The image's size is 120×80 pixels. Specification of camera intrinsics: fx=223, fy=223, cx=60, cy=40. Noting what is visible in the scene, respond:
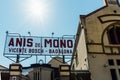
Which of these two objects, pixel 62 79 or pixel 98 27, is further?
pixel 98 27

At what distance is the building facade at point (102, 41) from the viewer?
819 inches

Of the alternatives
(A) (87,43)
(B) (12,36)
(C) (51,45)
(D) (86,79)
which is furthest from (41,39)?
(D) (86,79)

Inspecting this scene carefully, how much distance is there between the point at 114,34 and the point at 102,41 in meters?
1.74

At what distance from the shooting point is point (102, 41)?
2230 cm

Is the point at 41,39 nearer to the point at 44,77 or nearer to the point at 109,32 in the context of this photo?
the point at 44,77

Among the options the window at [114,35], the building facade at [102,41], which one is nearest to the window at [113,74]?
the building facade at [102,41]

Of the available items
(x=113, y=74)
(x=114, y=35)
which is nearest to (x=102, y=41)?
(x=114, y=35)

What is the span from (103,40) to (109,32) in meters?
1.37

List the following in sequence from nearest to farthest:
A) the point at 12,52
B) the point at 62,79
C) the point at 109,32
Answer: the point at 62,79 → the point at 12,52 → the point at 109,32

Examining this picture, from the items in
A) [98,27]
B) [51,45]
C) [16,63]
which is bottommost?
[16,63]

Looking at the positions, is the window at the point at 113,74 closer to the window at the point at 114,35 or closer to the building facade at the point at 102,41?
the building facade at the point at 102,41

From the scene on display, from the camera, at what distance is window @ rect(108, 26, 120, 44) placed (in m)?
22.7

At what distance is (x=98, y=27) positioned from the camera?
23.2 m

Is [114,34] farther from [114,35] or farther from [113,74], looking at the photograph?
[113,74]
